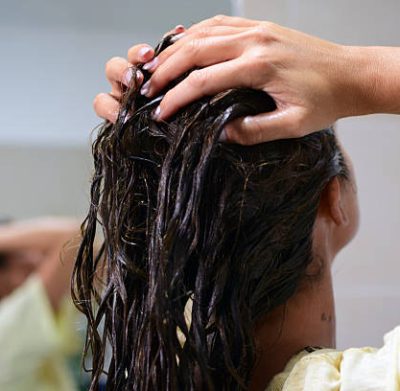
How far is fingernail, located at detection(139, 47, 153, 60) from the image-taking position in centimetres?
69

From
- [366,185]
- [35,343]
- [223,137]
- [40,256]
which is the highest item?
[223,137]

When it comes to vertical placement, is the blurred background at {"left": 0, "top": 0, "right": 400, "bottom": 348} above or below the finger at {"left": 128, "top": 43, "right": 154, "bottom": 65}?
below

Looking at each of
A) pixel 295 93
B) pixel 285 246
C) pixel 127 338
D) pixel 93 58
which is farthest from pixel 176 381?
pixel 93 58

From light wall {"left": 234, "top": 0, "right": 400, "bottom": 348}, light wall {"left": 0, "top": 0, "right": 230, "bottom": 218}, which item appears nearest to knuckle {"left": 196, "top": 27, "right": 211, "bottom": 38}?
light wall {"left": 234, "top": 0, "right": 400, "bottom": 348}

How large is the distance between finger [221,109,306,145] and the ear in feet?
0.45

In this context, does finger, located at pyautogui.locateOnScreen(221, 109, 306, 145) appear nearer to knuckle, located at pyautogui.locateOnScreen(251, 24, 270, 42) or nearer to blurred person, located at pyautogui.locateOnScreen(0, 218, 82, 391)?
knuckle, located at pyautogui.locateOnScreen(251, 24, 270, 42)

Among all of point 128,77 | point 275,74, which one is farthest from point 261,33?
point 128,77

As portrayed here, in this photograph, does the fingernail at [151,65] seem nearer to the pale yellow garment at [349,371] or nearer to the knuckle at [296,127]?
the knuckle at [296,127]

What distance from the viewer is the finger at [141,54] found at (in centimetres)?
69

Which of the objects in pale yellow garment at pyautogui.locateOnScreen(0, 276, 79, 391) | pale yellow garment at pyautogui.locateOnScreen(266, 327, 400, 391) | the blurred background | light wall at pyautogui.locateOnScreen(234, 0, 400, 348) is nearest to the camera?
pale yellow garment at pyautogui.locateOnScreen(266, 327, 400, 391)

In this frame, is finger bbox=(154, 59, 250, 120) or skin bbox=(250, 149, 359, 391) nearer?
finger bbox=(154, 59, 250, 120)

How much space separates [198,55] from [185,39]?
35mm

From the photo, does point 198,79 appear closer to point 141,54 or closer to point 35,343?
point 141,54

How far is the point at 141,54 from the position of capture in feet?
2.29
